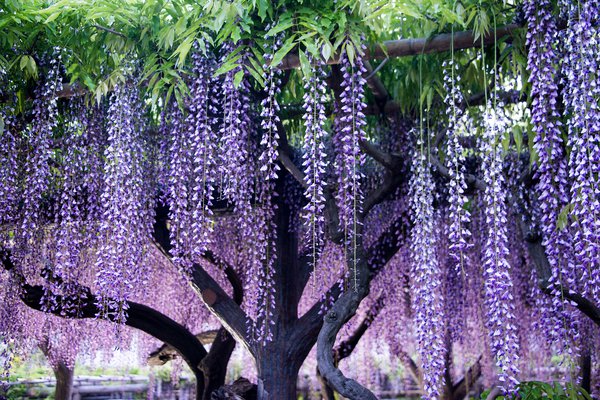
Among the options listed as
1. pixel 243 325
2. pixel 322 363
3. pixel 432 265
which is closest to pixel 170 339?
pixel 243 325

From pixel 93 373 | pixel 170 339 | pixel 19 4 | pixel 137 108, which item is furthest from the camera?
pixel 93 373

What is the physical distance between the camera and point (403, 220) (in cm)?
494

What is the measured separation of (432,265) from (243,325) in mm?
1751

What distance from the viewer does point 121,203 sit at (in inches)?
163

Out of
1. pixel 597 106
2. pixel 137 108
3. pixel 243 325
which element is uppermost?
pixel 137 108

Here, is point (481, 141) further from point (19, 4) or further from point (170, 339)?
point (170, 339)

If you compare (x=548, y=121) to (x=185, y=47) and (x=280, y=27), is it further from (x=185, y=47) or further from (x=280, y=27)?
(x=185, y=47)

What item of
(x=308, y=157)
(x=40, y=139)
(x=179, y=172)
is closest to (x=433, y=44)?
(x=308, y=157)

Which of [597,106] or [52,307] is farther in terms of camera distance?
[52,307]

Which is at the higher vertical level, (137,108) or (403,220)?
(137,108)

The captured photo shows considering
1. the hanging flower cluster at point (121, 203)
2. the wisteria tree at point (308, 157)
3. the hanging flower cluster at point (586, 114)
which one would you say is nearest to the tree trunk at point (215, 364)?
the wisteria tree at point (308, 157)

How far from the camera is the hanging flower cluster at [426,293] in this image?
370 centimetres

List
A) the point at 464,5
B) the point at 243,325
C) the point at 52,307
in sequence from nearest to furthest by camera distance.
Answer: the point at 464,5
the point at 52,307
the point at 243,325

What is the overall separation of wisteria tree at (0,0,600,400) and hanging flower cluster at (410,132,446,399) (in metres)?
0.01
